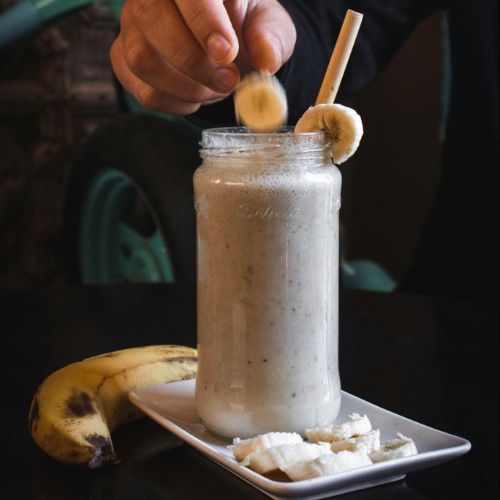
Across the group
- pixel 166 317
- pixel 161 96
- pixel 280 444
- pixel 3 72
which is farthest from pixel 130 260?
pixel 280 444

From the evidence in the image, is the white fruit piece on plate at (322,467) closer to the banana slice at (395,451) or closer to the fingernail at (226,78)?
the banana slice at (395,451)

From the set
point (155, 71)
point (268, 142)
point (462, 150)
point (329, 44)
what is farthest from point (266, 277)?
point (462, 150)

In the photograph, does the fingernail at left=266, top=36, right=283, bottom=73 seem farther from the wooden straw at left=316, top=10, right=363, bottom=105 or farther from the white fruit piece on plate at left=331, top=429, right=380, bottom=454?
the white fruit piece on plate at left=331, top=429, right=380, bottom=454

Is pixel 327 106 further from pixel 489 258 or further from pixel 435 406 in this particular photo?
pixel 489 258

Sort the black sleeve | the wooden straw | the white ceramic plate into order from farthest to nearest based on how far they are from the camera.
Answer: the black sleeve
the wooden straw
the white ceramic plate

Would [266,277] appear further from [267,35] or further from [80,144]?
[80,144]

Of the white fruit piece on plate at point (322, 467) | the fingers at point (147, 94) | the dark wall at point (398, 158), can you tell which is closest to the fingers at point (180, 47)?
the fingers at point (147, 94)

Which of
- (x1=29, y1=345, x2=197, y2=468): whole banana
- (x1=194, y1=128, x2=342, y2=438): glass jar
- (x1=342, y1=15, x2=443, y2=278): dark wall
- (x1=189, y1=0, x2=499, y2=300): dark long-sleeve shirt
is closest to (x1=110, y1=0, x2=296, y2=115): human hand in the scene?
(x1=194, y1=128, x2=342, y2=438): glass jar

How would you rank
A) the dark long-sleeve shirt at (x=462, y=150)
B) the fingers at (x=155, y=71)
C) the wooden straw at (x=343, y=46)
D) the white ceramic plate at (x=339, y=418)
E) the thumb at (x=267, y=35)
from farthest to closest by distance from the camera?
the dark long-sleeve shirt at (x=462, y=150), the fingers at (x=155, y=71), the thumb at (x=267, y=35), the wooden straw at (x=343, y=46), the white ceramic plate at (x=339, y=418)
